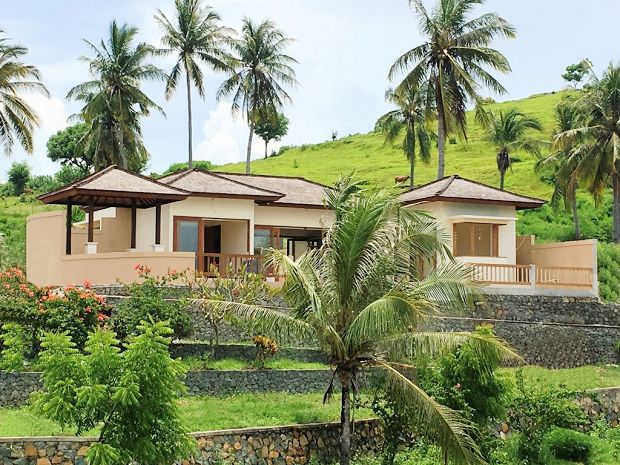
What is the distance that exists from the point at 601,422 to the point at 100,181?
15.5 meters

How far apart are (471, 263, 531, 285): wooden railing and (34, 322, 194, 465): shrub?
16293 millimetres

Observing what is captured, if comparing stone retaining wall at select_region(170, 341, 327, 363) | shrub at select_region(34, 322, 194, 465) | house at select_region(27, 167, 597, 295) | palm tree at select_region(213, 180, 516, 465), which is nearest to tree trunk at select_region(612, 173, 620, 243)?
house at select_region(27, 167, 597, 295)

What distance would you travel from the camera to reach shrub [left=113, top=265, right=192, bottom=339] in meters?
24.5

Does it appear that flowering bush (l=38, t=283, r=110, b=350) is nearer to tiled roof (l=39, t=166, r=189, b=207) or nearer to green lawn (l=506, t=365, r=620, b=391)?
tiled roof (l=39, t=166, r=189, b=207)

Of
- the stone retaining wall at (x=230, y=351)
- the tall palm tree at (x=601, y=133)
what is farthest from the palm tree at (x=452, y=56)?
the stone retaining wall at (x=230, y=351)

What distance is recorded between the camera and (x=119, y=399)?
1730cm

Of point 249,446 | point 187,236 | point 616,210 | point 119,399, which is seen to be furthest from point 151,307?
point 616,210

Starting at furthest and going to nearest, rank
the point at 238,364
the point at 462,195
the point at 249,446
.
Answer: the point at 462,195, the point at 238,364, the point at 249,446

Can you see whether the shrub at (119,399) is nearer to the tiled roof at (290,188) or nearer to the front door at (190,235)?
the front door at (190,235)

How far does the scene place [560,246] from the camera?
3500 cm

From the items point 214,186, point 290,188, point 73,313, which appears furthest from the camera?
point 290,188

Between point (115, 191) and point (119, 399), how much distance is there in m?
13.2

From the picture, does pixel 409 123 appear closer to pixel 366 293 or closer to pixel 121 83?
pixel 121 83

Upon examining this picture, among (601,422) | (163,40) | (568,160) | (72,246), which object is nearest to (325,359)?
(601,422)
